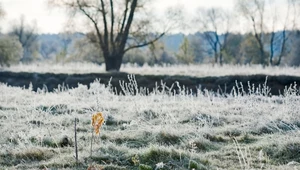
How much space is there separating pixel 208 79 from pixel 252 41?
3646 centimetres

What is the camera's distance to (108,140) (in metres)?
6.01

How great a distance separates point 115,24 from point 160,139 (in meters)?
21.5

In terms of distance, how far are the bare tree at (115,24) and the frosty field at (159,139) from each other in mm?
17283

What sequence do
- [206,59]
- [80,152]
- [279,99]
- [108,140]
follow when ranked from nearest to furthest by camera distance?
1. [80,152]
2. [108,140]
3. [279,99]
4. [206,59]

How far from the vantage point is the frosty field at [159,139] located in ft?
16.4

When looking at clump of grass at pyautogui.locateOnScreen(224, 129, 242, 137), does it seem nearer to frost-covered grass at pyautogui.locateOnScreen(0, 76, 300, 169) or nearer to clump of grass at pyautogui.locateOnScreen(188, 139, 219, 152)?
frost-covered grass at pyautogui.locateOnScreen(0, 76, 300, 169)

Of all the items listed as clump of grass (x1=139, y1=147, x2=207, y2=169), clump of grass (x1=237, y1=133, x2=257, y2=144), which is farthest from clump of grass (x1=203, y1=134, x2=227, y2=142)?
clump of grass (x1=139, y1=147, x2=207, y2=169)

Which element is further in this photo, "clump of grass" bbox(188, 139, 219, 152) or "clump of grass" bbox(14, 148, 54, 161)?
"clump of grass" bbox(188, 139, 219, 152)

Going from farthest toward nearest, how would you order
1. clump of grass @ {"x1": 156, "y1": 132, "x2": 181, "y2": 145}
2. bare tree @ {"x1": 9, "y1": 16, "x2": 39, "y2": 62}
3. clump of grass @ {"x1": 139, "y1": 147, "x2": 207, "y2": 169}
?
bare tree @ {"x1": 9, "y1": 16, "x2": 39, "y2": 62}
clump of grass @ {"x1": 156, "y1": 132, "x2": 181, "y2": 145}
clump of grass @ {"x1": 139, "y1": 147, "x2": 207, "y2": 169}

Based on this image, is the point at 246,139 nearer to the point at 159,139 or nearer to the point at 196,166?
the point at 159,139

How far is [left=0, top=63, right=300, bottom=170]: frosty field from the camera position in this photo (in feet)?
16.4

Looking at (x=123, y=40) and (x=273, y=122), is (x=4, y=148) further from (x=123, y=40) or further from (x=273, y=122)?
(x=123, y=40)

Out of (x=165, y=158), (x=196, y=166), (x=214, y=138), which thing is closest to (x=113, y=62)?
(x=214, y=138)

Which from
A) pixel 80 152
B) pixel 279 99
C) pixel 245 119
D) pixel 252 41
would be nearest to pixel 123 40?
pixel 279 99
